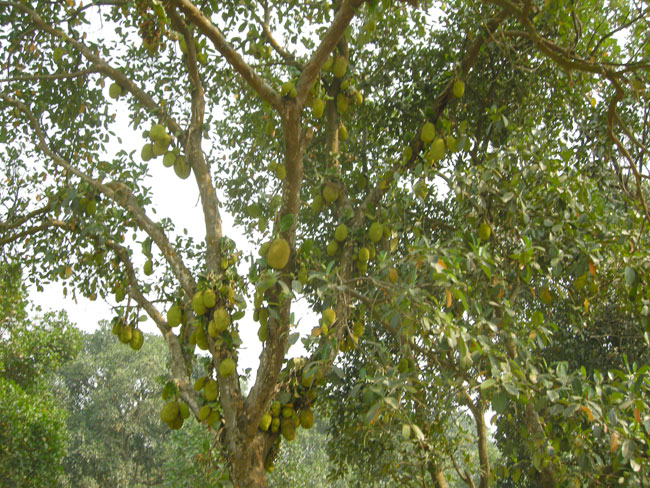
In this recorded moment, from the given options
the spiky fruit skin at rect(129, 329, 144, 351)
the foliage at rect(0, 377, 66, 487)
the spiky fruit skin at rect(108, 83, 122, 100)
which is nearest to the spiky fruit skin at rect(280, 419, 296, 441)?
the spiky fruit skin at rect(129, 329, 144, 351)

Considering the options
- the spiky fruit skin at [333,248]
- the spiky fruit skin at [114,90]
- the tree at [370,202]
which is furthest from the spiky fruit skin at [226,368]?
the spiky fruit skin at [114,90]

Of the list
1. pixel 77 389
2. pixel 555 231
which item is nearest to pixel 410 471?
pixel 555 231

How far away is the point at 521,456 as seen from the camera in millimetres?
6176

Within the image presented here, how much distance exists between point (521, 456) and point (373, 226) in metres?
4.36

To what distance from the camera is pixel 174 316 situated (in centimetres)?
283

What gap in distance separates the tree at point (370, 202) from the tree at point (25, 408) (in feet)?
12.0

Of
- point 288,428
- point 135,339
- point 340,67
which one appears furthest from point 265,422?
point 340,67

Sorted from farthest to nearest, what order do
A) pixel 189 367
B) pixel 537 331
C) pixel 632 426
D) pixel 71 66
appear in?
pixel 71 66, pixel 189 367, pixel 537 331, pixel 632 426

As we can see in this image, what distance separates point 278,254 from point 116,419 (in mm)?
18948

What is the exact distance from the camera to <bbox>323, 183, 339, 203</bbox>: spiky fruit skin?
3277 mm

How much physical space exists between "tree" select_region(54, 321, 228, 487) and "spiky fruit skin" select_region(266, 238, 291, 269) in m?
13.3

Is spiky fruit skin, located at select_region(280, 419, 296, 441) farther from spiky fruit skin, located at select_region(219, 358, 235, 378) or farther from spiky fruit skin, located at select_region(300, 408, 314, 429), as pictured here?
spiky fruit skin, located at select_region(219, 358, 235, 378)

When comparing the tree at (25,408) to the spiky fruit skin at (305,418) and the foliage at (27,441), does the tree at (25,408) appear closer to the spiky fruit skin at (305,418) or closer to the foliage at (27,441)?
the foliage at (27,441)

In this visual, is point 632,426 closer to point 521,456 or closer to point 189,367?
point 189,367
